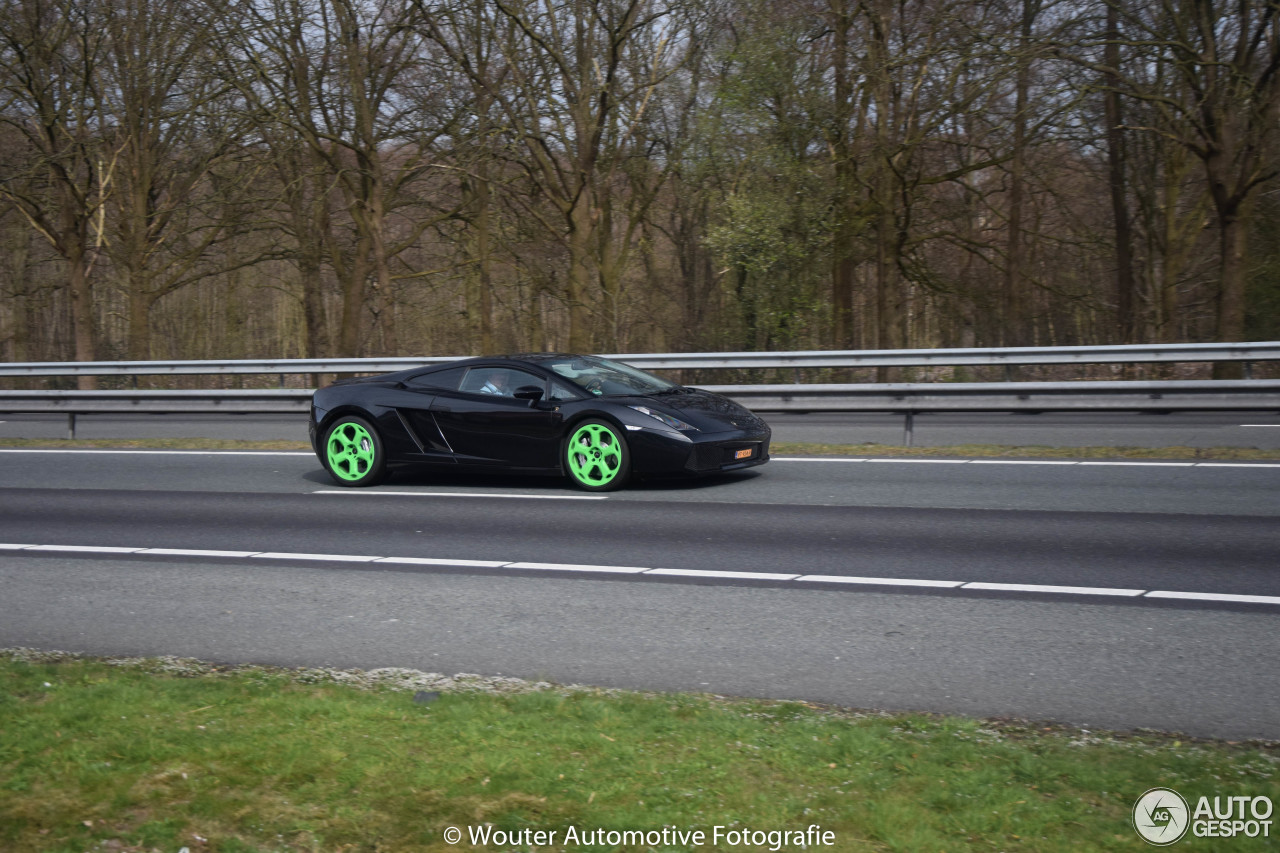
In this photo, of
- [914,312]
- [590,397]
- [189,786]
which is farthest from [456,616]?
[914,312]

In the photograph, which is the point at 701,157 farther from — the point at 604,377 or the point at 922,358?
the point at 604,377

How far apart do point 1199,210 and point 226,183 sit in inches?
938

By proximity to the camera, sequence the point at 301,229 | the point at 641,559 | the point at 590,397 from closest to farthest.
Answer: the point at 641,559 → the point at 590,397 → the point at 301,229

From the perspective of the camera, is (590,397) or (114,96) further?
(114,96)

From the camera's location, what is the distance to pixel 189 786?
4.02m

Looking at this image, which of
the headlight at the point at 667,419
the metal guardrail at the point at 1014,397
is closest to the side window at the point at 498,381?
the headlight at the point at 667,419

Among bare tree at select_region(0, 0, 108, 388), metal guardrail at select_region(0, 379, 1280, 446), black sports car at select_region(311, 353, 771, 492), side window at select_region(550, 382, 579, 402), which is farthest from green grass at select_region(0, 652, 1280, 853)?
bare tree at select_region(0, 0, 108, 388)

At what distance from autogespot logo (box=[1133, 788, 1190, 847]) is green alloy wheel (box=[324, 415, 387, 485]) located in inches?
372

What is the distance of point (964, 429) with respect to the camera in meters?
16.1

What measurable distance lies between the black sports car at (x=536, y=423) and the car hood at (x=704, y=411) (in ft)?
0.04

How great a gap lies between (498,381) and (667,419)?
74.3 inches

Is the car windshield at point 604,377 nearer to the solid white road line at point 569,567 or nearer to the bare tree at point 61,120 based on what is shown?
the solid white road line at point 569,567

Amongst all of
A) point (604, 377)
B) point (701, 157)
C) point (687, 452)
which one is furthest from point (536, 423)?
point (701, 157)

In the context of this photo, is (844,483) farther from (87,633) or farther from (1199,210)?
(1199,210)
